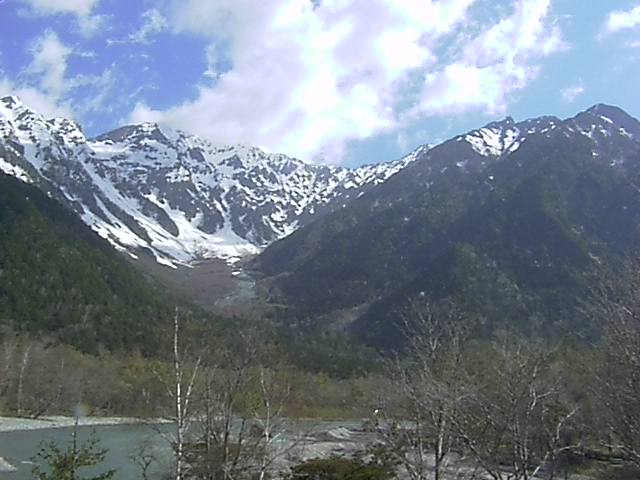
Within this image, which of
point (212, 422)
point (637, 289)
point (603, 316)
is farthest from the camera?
point (212, 422)

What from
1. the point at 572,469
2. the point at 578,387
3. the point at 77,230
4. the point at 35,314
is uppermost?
the point at 77,230

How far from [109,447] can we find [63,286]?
4021 inches

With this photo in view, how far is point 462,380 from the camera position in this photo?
19234mm

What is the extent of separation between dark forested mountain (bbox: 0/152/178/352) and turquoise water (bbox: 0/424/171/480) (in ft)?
200

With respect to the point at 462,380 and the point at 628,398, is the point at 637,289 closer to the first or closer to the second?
the point at 628,398

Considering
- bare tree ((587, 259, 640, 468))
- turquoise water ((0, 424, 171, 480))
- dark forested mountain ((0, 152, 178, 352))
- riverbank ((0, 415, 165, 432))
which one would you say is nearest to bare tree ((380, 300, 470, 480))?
bare tree ((587, 259, 640, 468))

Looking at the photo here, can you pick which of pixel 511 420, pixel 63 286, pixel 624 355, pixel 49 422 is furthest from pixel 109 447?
pixel 63 286

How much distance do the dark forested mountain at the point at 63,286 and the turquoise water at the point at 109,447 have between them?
61053 millimetres

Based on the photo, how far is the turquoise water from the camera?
45969 millimetres

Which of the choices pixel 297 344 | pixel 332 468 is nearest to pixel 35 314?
pixel 297 344

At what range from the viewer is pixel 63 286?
15762cm

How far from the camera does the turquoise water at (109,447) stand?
45969 millimetres

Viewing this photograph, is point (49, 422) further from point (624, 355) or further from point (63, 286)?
point (624, 355)

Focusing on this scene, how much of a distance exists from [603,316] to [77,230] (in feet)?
635
